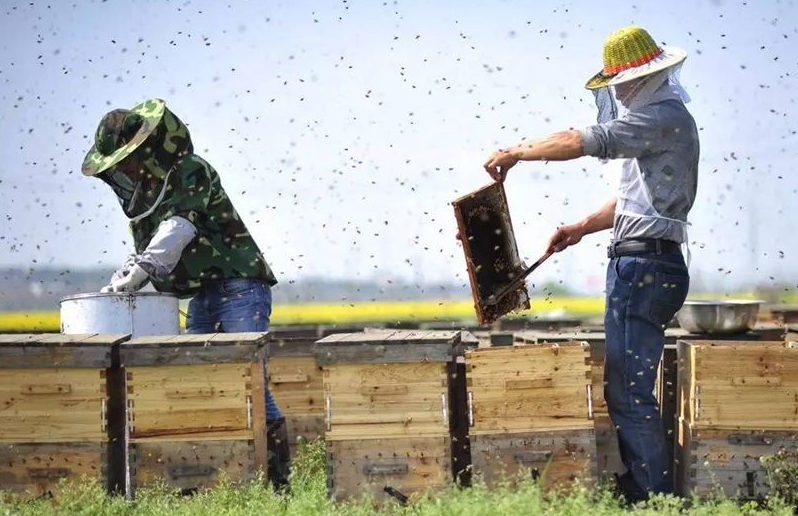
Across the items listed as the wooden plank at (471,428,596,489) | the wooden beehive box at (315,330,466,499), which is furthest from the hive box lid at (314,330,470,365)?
the wooden plank at (471,428,596,489)

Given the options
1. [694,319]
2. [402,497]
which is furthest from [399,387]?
[694,319]

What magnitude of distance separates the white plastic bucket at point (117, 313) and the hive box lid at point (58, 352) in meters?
0.39

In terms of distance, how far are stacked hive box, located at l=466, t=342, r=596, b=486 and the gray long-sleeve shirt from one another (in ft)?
1.99

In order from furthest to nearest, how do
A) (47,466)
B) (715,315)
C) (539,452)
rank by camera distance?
(715,315)
(47,466)
(539,452)

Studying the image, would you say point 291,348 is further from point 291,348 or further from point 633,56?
point 633,56

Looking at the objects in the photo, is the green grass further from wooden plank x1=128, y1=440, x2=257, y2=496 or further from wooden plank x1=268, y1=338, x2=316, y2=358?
wooden plank x1=268, y1=338, x2=316, y2=358

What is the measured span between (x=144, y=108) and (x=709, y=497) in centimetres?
331

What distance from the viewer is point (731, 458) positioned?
4531mm

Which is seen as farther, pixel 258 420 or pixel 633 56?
pixel 258 420

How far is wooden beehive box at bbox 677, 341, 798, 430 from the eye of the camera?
453cm

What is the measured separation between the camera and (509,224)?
4.91 m

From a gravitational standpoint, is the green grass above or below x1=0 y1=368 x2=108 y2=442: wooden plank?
below

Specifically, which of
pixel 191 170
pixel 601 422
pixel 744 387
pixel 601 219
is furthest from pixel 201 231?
pixel 744 387

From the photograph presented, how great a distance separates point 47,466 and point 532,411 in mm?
2163
